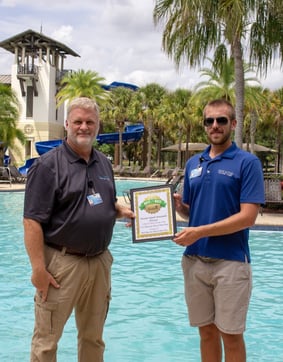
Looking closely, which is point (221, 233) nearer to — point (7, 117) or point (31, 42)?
point (7, 117)

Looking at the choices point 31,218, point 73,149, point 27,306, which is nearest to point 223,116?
point 73,149

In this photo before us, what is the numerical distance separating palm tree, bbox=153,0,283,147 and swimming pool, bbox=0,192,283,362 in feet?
21.0

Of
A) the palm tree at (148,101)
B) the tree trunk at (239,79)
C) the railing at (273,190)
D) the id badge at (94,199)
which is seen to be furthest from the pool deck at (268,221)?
the palm tree at (148,101)

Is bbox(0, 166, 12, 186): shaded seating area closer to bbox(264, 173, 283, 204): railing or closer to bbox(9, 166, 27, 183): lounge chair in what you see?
bbox(9, 166, 27, 183): lounge chair

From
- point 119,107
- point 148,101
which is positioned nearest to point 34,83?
point 119,107

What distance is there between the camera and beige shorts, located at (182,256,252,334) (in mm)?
2910

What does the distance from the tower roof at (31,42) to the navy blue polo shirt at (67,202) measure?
4845 cm

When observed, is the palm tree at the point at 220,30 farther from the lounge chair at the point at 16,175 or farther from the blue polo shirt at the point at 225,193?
the lounge chair at the point at 16,175

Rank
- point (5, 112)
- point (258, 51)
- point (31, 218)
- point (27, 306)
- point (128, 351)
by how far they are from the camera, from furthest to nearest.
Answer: point (5, 112) < point (258, 51) < point (27, 306) < point (128, 351) < point (31, 218)

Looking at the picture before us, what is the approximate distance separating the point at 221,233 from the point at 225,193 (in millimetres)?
241

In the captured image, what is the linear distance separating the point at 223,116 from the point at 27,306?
3.75 m

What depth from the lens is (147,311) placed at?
5586mm

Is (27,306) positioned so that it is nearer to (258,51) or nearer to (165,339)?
(165,339)

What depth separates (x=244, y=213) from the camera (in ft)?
9.27
